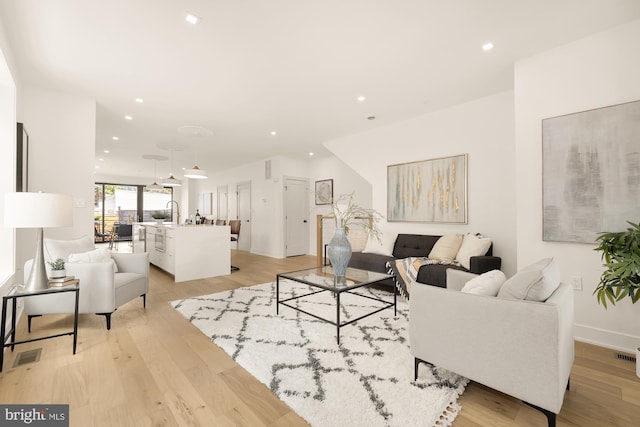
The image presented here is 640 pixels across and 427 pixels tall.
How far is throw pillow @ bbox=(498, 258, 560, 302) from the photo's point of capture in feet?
4.81

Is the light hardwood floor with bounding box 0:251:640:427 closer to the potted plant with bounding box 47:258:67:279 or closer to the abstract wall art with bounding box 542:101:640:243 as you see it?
the potted plant with bounding box 47:258:67:279

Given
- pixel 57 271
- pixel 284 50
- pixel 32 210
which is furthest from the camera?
pixel 284 50

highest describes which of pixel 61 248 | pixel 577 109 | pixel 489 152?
pixel 577 109

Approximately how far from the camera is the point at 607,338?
7.93 feet

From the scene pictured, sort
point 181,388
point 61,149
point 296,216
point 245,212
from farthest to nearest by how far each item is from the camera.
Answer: point 245,212
point 296,216
point 61,149
point 181,388

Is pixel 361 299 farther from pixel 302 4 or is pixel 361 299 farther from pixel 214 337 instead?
pixel 302 4

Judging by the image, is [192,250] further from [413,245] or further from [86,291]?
[413,245]

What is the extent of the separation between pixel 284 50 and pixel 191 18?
0.80m

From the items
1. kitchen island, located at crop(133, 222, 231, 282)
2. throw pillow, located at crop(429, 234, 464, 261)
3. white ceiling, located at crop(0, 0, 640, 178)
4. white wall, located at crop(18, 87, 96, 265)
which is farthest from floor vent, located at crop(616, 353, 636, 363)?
white wall, located at crop(18, 87, 96, 265)

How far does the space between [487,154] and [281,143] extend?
148 inches

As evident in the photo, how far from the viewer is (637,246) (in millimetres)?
1854

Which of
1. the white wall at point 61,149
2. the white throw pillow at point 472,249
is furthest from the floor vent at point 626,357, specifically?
the white wall at point 61,149

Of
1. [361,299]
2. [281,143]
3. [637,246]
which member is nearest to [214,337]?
Answer: [361,299]

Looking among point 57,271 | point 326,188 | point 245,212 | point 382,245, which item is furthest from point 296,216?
point 57,271
